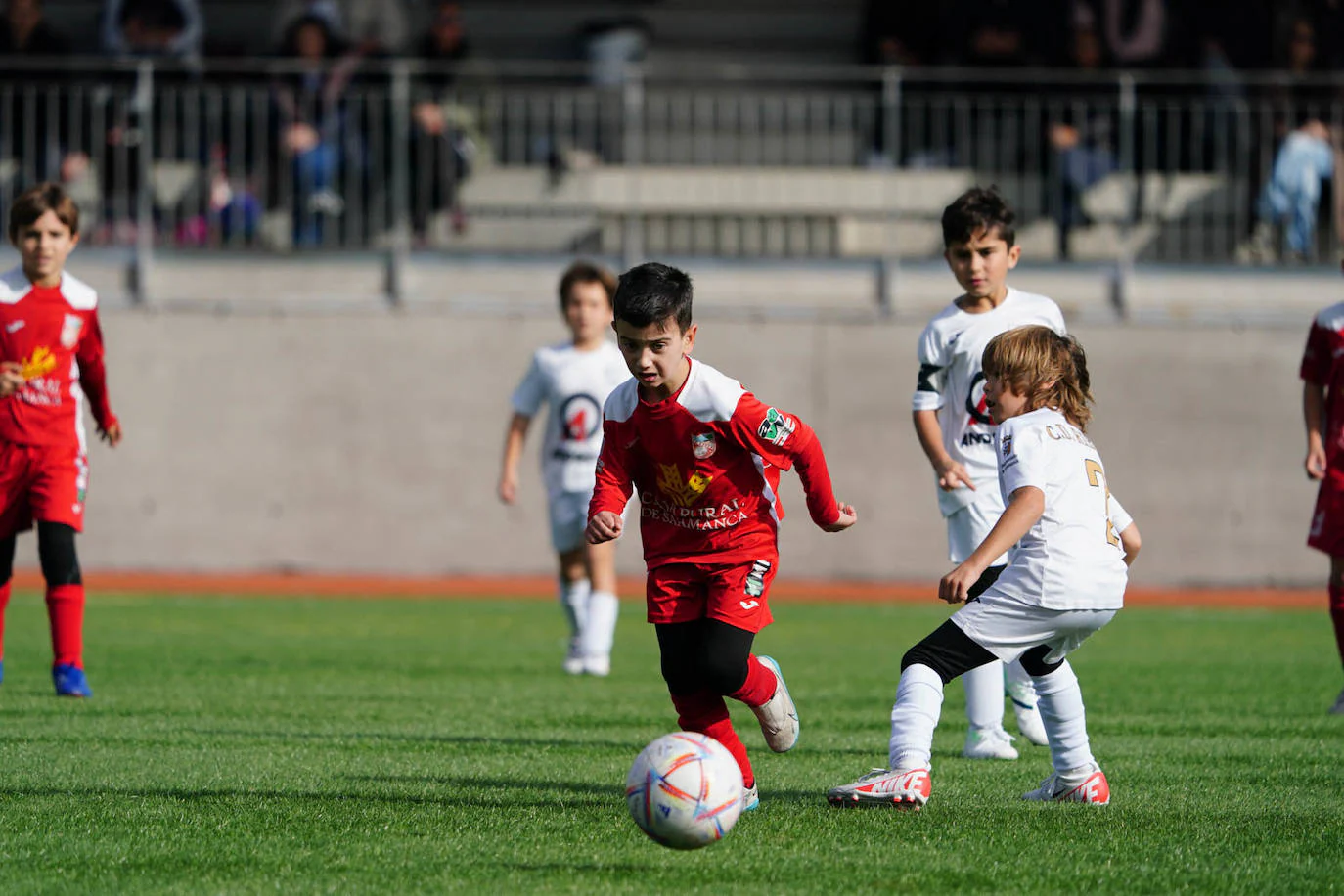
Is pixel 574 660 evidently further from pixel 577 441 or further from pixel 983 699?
pixel 983 699

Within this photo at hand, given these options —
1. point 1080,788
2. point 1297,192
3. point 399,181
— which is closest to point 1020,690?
point 1080,788

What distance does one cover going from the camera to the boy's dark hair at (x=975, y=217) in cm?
650

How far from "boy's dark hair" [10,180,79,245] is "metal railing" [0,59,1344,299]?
8.59 m

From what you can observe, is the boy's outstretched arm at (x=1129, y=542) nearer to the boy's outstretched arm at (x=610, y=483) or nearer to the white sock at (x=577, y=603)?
the boy's outstretched arm at (x=610, y=483)

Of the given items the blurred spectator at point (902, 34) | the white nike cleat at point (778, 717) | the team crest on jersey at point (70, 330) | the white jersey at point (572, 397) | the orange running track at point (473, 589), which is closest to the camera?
the white nike cleat at point (778, 717)

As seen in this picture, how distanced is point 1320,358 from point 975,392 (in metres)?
2.36

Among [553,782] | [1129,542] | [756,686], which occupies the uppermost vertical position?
[1129,542]

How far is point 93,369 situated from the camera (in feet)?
26.8

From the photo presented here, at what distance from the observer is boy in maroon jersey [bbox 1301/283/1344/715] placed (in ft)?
26.0

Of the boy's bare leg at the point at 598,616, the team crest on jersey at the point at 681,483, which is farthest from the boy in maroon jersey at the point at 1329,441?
the team crest on jersey at the point at 681,483

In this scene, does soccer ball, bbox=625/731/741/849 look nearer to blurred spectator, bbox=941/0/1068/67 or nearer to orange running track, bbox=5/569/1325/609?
orange running track, bbox=5/569/1325/609

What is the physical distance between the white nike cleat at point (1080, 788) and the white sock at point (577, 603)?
15.1 feet

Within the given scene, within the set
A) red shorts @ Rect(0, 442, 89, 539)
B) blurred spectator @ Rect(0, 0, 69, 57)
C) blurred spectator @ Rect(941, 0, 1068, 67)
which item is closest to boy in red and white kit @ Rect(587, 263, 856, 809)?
red shorts @ Rect(0, 442, 89, 539)

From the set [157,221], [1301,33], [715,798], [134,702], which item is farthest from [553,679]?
[1301,33]
